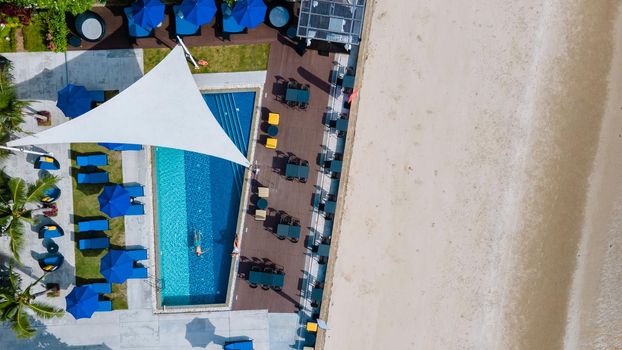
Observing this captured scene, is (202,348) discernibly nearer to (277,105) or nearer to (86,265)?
(86,265)

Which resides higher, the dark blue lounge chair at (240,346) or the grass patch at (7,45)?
the grass patch at (7,45)

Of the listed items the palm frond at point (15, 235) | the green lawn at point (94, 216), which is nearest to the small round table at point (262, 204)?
the green lawn at point (94, 216)

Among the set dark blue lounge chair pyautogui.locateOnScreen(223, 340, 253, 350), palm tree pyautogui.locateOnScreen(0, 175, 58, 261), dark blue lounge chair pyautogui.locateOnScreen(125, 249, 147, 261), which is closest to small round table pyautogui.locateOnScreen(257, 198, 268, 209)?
dark blue lounge chair pyautogui.locateOnScreen(125, 249, 147, 261)

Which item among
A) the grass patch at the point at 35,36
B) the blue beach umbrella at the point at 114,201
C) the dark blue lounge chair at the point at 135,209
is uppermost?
the grass patch at the point at 35,36

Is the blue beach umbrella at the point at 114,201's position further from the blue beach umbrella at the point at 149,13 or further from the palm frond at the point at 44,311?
the blue beach umbrella at the point at 149,13

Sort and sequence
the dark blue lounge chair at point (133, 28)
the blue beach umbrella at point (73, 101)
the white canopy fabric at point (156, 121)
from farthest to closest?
the dark blue lounge chair at point (133, 28), the blue beach umbrella at point (73, 101), the white canopy fabric at point (156, 121)

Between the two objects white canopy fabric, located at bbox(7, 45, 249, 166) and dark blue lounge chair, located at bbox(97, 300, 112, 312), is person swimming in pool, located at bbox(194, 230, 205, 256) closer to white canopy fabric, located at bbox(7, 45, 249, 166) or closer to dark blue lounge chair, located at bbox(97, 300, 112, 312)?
dark blue lounge chair, located at bbox(97, 300, 112, 312)

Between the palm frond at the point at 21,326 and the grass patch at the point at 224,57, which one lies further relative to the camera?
the grass patch at the point at 224,57
